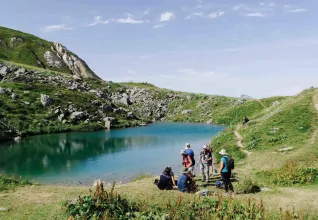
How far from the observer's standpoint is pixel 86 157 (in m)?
51.4

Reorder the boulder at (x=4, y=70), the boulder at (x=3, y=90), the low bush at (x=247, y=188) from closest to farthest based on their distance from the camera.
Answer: the low bush at (x=247, y=188)
the boulder at (x=3, y=90)
the boulder at (x=4, y=70)

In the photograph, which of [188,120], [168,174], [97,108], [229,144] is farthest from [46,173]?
[188,120]

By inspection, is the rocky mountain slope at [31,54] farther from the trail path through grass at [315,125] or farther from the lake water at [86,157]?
the trail path through grass at [315,125]

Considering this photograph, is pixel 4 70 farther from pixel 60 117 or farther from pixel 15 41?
pixel 15 41

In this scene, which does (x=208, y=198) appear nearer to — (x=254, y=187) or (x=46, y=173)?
(x=254, y=187)

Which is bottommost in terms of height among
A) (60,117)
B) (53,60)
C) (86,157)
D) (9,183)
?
(86,157)

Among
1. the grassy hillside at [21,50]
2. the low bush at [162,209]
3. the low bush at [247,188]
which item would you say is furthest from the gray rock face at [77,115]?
the grassy hillside at [21,50]

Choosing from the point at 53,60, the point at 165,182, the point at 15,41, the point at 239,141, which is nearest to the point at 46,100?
the point at 239,141

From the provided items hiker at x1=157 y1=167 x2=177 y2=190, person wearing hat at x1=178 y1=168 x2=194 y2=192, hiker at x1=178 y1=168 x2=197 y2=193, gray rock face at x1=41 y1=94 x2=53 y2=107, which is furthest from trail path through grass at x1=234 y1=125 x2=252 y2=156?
gray rock face at x1=41 y1=94 x2=53 y2=107

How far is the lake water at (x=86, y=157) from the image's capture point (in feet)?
127

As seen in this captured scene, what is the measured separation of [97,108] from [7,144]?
45.4 m

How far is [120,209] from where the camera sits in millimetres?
16953

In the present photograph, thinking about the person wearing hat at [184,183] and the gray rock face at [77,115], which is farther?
the gray rock face at [77,115]

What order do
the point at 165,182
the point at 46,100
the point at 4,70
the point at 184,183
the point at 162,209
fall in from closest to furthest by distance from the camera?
the point at 162,209 → the point at 184,183 → the point at 165,182 → the point at 46,100 → the point at 4,70
